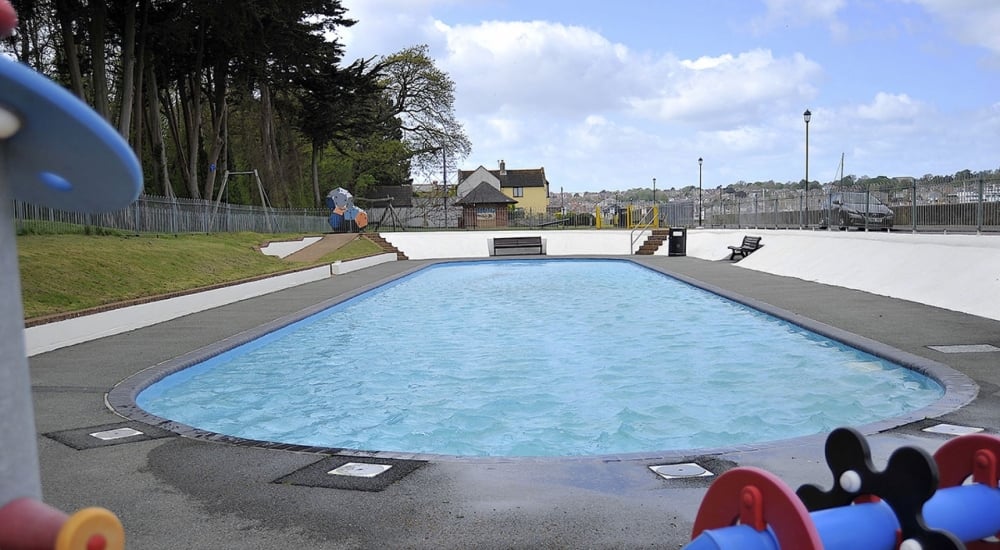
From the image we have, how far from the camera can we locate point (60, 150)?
1.46 m

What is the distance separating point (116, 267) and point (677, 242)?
74.7 feet

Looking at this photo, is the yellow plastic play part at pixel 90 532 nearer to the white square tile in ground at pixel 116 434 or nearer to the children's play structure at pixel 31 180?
the children's play structure at pixel 31 180

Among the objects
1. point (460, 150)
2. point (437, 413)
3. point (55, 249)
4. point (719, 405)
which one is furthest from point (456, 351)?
point (460, 150)

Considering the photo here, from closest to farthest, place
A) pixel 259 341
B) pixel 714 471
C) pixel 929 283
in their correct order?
pixel 714 471 < pixel 259 341 < pixel 929 283

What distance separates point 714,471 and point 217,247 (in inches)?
740

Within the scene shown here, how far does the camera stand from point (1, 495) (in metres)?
1.46

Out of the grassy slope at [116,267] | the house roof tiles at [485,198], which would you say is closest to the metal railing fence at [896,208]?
the grassy slope at [116,267]

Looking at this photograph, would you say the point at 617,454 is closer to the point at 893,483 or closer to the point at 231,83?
the point at 893,483

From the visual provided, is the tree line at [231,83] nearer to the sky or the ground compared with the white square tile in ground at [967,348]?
nearer to the sky

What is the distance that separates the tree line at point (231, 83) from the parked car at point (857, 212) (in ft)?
65.0

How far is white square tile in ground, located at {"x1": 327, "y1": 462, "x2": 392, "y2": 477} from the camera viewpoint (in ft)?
14.6

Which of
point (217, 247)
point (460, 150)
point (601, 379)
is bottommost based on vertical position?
point (601, 379)

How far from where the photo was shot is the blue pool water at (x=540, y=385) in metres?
6.96

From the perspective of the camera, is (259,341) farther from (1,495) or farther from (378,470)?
(1,495)
